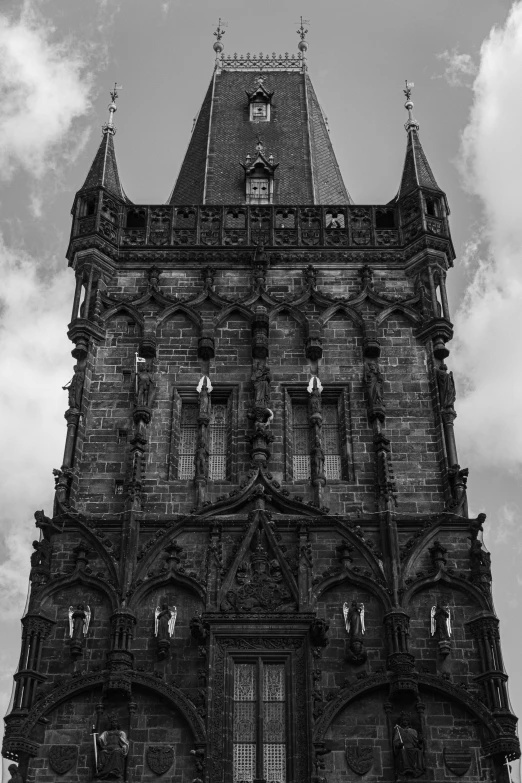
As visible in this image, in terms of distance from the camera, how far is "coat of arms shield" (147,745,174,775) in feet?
64.5

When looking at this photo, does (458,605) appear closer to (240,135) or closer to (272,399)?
(272,399)

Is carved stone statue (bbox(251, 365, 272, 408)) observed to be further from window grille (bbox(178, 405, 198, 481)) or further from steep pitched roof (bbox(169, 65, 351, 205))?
steep pitched roof (bbox(169, 65, 351, 205))

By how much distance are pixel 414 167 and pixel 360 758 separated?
14.1 metres

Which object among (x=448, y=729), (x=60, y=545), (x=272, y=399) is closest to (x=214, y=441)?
(x=272, y=399)

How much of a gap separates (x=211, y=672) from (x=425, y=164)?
13762 millimetres

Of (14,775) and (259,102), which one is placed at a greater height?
(259,102)

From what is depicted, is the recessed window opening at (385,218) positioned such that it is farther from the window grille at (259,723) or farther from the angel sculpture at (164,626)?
the window grille at (259,723)

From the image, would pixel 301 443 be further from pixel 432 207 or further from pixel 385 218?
pixel 432 207

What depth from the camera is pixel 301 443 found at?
2405cm

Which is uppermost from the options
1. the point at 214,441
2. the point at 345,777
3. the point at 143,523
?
the point at 214,441

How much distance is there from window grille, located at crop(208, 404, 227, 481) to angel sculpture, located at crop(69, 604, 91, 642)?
141 inches

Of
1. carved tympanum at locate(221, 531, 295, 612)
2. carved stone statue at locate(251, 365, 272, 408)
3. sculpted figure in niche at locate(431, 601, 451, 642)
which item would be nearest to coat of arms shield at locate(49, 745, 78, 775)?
carved tympanum at locate(221, 531, 295, 612)

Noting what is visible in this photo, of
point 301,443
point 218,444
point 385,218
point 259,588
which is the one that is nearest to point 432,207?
point 385,218

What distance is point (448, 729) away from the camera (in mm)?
20125
